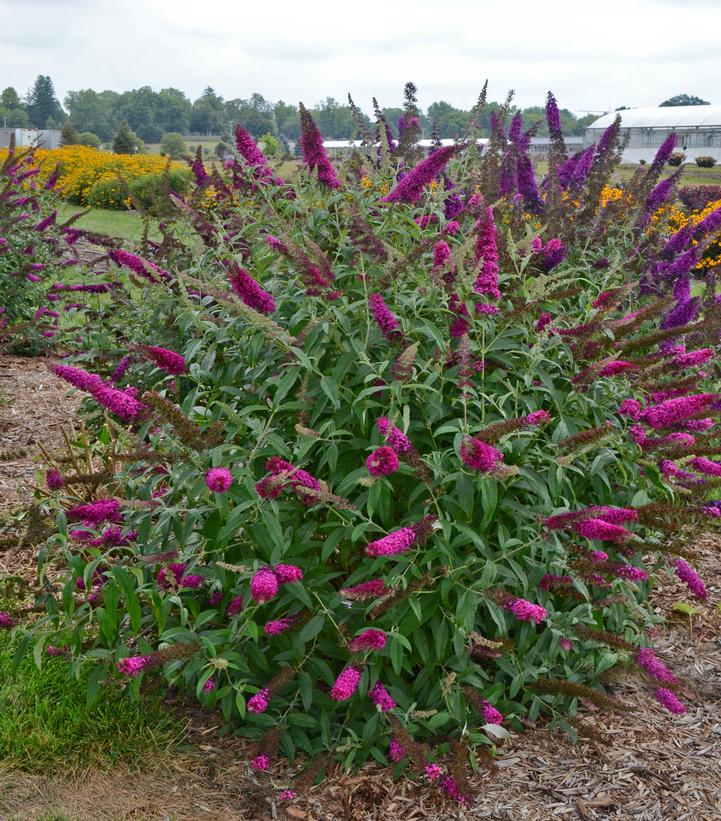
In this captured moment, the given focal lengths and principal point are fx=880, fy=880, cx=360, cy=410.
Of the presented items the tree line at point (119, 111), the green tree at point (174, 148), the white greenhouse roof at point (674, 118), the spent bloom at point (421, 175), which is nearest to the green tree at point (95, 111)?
the tree line at point (119, 111)

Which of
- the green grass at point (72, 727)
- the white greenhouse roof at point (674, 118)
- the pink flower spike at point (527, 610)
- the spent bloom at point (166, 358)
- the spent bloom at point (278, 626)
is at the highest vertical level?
the white greenhouse roof at point (674, 118)

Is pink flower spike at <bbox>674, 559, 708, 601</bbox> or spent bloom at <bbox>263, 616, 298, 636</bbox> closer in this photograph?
spent bloom at <bbox>263, 616, 298, 636</bbox>

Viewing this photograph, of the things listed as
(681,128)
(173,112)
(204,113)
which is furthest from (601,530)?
(173,112)

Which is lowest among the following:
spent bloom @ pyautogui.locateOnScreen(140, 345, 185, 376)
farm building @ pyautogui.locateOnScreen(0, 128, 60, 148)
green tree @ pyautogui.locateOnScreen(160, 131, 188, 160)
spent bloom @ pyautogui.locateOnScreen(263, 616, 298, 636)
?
spent bloom @ pyautogui.locateOnScreen(263, 616, 298, 636)

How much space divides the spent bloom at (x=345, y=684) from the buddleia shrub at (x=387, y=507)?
0.01 meters

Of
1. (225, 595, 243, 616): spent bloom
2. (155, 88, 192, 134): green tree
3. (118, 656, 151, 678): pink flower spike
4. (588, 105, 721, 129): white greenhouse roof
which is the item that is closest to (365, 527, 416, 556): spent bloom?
(225, 595, 243, 616): spent bloom

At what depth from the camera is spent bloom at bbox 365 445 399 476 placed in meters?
2.70

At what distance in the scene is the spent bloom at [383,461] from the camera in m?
2.70

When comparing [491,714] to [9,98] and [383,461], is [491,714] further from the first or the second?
[9,98]

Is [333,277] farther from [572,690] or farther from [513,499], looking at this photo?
[572,690]

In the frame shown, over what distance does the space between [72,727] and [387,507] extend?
1.53 m

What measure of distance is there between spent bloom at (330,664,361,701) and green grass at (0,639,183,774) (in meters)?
0.93

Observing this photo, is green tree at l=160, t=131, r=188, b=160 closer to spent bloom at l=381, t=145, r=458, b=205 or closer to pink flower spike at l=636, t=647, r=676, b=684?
spent bloom at l=381, t=145, r=458, b=205

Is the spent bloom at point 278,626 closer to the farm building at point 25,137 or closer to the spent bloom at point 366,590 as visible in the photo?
the spent bloom at point 366,590
